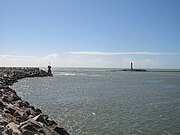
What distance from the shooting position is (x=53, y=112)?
49.8 ft

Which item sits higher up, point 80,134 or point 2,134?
point 2,134

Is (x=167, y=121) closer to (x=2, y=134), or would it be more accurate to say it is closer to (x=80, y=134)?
(x=80, y=134)

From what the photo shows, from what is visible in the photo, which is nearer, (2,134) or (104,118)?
(2,134)

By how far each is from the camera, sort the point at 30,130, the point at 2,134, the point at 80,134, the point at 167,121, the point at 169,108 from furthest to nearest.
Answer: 1. the point at 169,108
2. the point at 167,121
3. the point at 80,134
4. the point at 30,130
5. the point at 2,134

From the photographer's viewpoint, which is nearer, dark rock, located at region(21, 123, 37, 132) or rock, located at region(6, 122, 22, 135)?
rock, located at region(6, 122, 22, 135)

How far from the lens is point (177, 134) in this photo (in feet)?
35.6

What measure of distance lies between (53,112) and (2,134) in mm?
7805

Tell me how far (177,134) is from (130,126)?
2.13 m

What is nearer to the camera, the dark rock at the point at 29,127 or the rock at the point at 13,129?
the rock at the point at 13,129

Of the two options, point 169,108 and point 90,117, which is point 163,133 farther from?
point 169,108

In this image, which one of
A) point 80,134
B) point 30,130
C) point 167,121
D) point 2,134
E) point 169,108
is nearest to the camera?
point 2,134

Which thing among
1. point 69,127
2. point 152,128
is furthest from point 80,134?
point 152,128

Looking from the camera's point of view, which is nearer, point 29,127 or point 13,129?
point 13,129

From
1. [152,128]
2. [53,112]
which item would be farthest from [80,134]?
[53,112]
